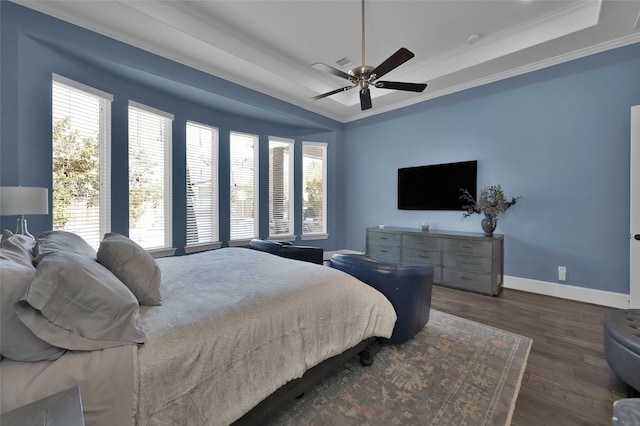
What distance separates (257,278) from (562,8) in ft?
13.7

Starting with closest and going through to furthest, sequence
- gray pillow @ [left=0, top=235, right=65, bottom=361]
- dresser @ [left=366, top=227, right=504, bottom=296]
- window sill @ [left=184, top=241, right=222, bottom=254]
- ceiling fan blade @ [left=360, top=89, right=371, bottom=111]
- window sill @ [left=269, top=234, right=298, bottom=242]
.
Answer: gray pillow @ [left=0, top=235, right=65, bottom=361]
ceiling fan blade @ [left=360, top=89, right=371, bottom=111]
dresser @ [left=366, top=227, right=504, bottom=296]
window sill @ [left=184, top=241, right=222, bottom=254]
window sill @ [left=269, top=234, right=298, bottom=242]

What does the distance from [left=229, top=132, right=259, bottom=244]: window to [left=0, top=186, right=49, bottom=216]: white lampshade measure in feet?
8.88

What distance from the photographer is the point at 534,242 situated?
11.9 ft

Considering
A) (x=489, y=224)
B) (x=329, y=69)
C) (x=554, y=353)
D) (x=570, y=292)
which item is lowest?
(x=554, y=353)

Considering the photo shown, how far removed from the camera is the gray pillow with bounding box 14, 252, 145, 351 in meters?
0.91

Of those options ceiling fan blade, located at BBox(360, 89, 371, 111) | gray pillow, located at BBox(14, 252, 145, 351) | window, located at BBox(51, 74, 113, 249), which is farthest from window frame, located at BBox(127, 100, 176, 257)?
gray pillow, located at BBox(14, 252, 145, 351)

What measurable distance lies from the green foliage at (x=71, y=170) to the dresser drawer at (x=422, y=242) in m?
4.23

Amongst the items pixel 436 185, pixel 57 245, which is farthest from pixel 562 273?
pixel 57 245

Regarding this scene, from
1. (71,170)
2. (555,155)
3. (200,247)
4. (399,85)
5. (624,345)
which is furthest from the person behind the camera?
(200,247)

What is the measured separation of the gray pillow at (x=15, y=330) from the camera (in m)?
0.87

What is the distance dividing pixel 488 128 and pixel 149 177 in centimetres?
499

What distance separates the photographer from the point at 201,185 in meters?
4.41

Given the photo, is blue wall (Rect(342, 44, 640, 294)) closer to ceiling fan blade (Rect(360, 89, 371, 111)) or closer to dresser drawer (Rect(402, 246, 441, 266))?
dresser drawer (Rect(402, 246, 441, 266))

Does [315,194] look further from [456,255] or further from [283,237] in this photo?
[456,255]
